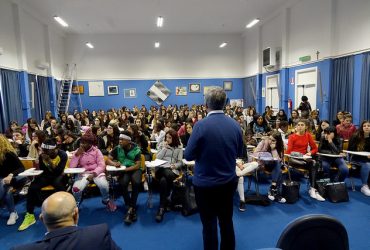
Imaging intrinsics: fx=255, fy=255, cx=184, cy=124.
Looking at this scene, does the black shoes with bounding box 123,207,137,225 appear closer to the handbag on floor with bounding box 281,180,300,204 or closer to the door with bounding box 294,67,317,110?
the handbag on floor with bounding box 281,180,300,204

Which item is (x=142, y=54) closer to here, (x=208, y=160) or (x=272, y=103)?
(x=272, y=103)

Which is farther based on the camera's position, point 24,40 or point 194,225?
point 24,40

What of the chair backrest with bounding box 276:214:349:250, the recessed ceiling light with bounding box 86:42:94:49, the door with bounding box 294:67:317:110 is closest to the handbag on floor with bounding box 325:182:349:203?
the chair backrest with bounding box 276:214:349:250

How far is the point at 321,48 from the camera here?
26.9 feet

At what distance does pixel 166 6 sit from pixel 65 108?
7.10m

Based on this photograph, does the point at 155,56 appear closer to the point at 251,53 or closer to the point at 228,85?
the point at 228,85

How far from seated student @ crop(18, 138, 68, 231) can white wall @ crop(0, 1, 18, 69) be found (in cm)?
560

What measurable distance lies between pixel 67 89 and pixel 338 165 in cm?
1285

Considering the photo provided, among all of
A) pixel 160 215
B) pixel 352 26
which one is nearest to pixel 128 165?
pixel 160 215

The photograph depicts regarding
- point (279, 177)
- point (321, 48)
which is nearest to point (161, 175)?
point (279, 177)

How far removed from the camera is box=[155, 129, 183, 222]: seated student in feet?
12.3

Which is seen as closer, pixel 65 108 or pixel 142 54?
pixel 65 108

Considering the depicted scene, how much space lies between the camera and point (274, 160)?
416cm

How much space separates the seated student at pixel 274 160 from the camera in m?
4.16
